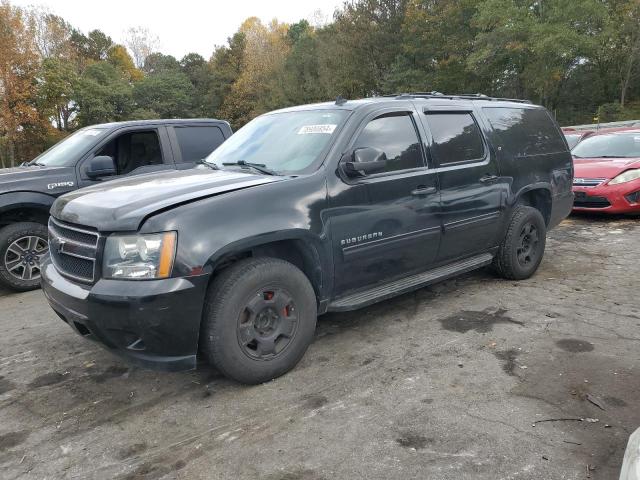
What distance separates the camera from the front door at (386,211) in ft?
11.5

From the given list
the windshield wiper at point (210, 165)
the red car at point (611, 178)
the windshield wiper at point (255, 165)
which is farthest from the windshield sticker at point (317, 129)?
the red car at point (611, 178)

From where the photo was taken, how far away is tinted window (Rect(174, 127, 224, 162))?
6641 millimetres

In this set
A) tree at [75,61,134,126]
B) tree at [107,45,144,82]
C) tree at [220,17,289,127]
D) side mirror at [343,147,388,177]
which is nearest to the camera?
side mirror at [343,147,388,177]

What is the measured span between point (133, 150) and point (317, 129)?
356 cm

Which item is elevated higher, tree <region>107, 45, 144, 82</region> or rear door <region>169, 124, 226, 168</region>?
tree <region>107, 45, 144, 82</region>

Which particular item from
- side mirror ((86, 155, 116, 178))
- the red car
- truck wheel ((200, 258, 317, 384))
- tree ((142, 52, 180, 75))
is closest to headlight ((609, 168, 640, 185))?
the red car

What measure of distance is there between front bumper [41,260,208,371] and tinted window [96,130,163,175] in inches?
148

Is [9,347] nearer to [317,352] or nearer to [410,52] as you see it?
[317,352]

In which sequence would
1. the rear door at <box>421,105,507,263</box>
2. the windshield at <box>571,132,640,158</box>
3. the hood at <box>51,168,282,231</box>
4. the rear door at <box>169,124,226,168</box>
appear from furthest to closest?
the windshield at <box>571,132,640,158</box>, the rear door at <box>169,124,226,168</box>, the rear door at <box>421,105,507,263</box>, the hood at <box>51,168,282,231</box>

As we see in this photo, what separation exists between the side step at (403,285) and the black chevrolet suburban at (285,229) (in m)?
0.01

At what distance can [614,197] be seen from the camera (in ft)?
25.8

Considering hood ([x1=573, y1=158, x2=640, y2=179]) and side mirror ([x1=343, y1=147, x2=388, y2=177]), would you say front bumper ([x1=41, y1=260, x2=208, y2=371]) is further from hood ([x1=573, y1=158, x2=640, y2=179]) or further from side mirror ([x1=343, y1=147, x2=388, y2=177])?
hood ([x1=573, y1=158, x2=640, y2=179])

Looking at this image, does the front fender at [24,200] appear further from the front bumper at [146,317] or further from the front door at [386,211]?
the front door at [386,211]

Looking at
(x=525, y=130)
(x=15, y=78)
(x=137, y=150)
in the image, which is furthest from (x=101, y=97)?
(x=525, y=130)
